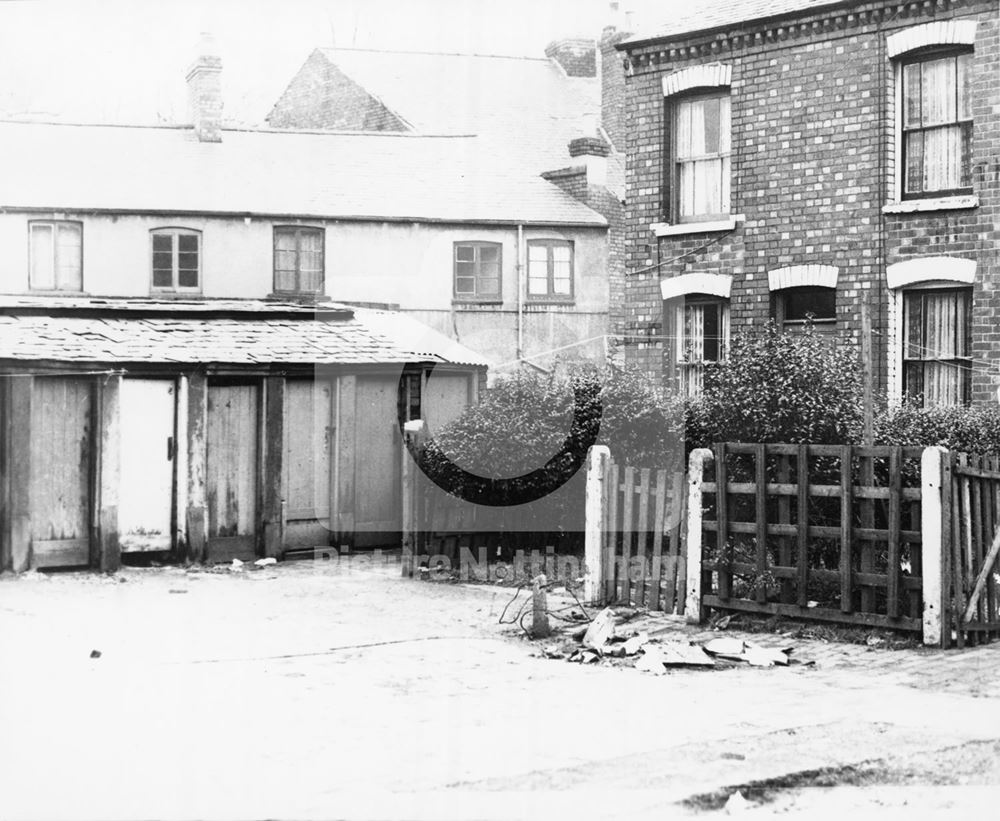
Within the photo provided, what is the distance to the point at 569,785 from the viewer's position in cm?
650

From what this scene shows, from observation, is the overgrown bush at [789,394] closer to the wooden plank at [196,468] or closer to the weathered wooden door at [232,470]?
the weathered wooden door at [232,470]

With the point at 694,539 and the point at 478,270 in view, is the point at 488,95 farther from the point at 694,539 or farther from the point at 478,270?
the point at 694,539

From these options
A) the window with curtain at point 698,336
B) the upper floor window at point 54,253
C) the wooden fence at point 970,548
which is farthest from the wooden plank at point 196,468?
the upper floor window at point 54,253

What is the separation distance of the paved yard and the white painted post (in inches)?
11.4

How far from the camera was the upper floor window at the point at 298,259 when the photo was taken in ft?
98.9

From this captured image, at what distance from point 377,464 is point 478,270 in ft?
45.6

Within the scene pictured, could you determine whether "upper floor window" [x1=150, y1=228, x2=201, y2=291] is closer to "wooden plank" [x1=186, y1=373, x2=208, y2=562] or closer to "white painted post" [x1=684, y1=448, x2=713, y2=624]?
"wooden plank" [x1=186, y1=373, x2=208, y2=562]

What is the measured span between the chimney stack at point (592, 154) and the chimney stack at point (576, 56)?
31.4 ft

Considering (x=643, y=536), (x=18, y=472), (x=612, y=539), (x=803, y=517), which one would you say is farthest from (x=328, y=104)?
(x=803, y=517)

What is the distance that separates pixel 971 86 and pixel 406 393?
8.44 m

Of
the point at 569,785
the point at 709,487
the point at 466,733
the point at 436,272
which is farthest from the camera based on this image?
the point at 436,272

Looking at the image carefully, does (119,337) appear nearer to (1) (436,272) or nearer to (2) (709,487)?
(2) (709,487)

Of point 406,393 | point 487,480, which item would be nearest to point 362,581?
point 487,480

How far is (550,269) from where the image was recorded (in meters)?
31.9
